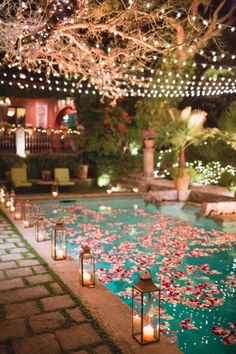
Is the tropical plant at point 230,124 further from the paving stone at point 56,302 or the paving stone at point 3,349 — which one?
the paving stone at point 3,349

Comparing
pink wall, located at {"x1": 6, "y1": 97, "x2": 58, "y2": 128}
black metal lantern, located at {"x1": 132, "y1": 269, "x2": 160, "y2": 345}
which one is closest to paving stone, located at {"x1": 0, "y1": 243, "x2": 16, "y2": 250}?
black metal lantern, located at {"x1": 132, "y1": 269, "x2": 160, "y2": 345}

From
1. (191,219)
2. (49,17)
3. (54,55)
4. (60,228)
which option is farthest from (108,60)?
(60,228)

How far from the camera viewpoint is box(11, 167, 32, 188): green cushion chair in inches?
596

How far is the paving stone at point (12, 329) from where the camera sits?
12.0ft

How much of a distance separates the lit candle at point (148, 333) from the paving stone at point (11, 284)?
211cm

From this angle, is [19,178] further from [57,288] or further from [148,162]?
[57,288]

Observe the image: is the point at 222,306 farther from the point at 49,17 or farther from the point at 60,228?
the point at 49,17

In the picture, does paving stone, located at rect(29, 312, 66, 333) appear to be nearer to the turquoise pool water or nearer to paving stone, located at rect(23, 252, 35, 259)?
the turquoise pool water

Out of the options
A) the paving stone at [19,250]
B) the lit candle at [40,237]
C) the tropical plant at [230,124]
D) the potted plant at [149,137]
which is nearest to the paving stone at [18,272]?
the paving stone at [19,250]

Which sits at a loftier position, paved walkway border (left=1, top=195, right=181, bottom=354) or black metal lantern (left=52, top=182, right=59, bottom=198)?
black metal lantern (left=52, top=182, right=59, bottom=198)

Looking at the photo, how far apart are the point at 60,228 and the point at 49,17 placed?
5213 mm

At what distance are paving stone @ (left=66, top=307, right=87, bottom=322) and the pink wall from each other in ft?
62.1

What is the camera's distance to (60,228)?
5.99 m

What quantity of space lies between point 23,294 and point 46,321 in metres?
0.86
